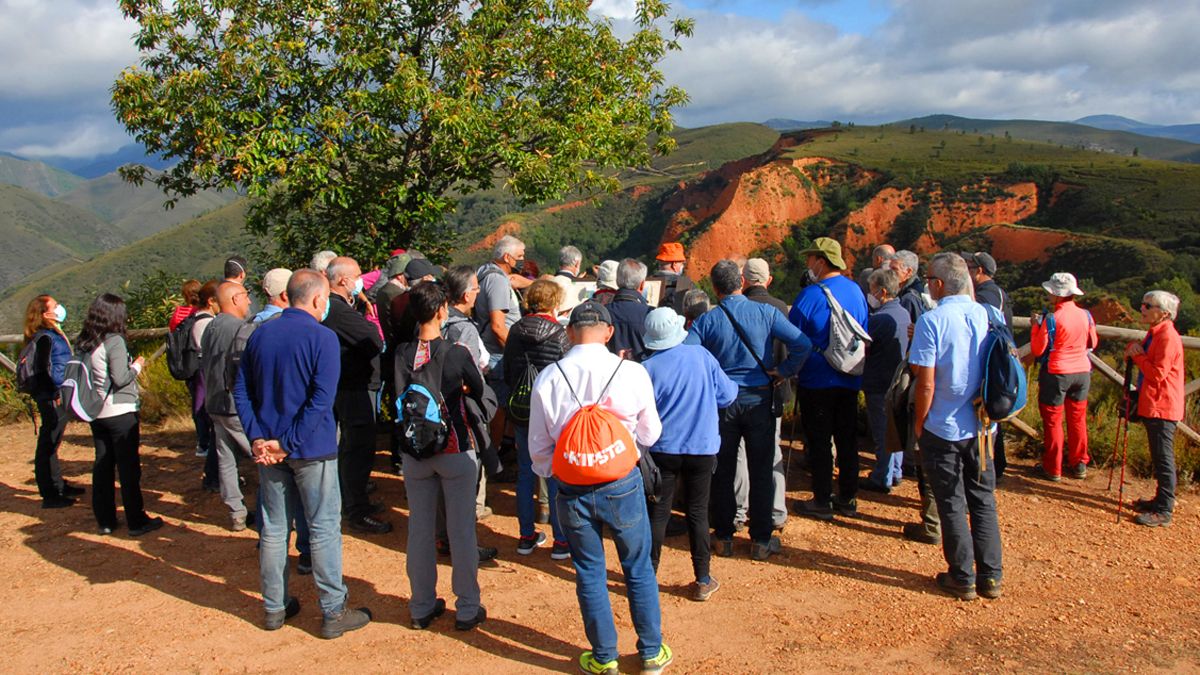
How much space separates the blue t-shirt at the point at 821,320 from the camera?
→ 5355 millimetres

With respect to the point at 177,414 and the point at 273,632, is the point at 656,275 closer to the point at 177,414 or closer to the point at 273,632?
the point at 273,632

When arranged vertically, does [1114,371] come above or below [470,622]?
above

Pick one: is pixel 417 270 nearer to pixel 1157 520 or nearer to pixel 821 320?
pixel 821 320

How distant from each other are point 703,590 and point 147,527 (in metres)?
3.97

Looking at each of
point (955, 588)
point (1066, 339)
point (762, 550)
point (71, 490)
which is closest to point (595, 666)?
point (762, 550)

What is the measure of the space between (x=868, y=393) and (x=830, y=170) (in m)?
70.9

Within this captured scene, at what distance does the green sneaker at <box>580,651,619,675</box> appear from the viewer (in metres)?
3.72

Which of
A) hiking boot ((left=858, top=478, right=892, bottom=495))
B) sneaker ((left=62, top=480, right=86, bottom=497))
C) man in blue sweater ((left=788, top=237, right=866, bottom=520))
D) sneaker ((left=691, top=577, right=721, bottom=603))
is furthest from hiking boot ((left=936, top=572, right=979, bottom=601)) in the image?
sneaker ((left=62, top=480, right=86, bottom=497))

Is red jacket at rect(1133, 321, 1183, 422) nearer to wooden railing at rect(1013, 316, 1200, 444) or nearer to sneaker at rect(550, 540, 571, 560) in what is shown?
wooden railing at rect(1013, 316, 1200, 444)

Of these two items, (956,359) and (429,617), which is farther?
(956,359)

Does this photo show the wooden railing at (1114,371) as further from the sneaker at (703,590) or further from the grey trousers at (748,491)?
the sneaker at (703,590)

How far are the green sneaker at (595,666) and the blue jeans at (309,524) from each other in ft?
4.44

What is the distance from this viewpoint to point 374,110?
868cm

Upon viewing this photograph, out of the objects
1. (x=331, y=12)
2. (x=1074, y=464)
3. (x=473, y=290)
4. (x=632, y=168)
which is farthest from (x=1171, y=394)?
(x=331, y=12)
